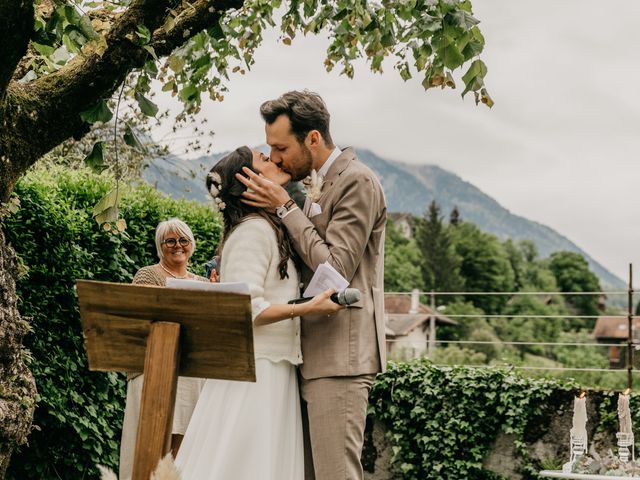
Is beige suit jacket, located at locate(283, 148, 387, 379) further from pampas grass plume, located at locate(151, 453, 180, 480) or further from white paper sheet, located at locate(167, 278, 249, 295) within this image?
pampas grass plume, located at locate(151, 453, 180, 480)

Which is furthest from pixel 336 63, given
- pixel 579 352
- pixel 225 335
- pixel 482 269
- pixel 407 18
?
pixel 482 269

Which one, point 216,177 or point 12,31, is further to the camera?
point 216,177

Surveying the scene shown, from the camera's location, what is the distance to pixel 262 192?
3.63 metres

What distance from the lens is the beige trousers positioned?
3564mm

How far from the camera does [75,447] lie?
6.31 metres

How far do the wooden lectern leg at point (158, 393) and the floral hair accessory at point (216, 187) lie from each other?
2.62 ft

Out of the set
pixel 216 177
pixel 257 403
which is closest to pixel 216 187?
pixel 216 177

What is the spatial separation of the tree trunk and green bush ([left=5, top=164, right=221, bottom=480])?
1196 mm

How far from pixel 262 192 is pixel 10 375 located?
5.02 ft

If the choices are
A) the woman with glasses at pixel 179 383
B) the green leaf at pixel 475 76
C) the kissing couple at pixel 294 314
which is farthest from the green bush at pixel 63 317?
the green leaf at pixel 475 76

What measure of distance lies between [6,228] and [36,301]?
553 millimetres

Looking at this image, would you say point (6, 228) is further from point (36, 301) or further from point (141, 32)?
point (141, 32)

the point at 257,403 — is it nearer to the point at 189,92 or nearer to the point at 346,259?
the point at 346,259

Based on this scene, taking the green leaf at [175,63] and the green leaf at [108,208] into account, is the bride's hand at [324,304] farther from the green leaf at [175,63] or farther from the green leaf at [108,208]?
the green leaf at [175,63]
